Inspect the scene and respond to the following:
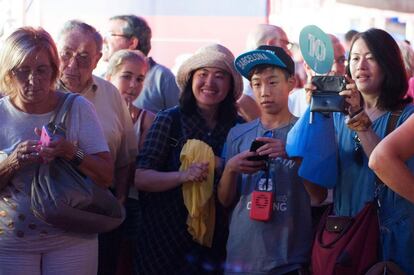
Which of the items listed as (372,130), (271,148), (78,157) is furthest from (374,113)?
(78,157)

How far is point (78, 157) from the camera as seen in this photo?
4406 mm

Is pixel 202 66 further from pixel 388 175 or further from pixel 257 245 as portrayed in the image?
pixel 388 175

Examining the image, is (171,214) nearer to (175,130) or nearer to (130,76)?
(175,130)

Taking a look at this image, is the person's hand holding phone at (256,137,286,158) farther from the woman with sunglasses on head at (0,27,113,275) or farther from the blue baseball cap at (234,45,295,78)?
the woman with sunglasses on head at (0,27,113,275)

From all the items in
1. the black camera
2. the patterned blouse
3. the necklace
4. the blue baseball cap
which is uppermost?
the blue baseball cap

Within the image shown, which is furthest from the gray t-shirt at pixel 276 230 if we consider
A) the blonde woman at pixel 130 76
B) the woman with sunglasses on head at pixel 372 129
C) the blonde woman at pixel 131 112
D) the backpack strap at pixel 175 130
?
the blonde woman at pixel 130 76

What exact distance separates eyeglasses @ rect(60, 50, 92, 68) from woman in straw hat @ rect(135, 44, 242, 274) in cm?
52

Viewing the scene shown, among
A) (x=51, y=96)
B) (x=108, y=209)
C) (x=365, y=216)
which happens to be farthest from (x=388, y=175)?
(x=51, y=96)

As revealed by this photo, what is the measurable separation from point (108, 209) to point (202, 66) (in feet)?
3.46

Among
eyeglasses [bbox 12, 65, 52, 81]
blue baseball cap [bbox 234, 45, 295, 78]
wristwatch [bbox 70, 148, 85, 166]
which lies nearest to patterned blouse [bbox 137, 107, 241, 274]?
blue baseball cap [bbox 234, 45, 295, 78]

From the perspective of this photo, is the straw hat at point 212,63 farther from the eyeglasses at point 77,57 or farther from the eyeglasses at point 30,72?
the eyeglasses at point 30,72

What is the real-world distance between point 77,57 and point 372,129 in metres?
1.78

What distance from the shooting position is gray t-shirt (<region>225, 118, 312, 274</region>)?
4496mm

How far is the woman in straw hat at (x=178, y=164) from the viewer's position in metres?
5.00
